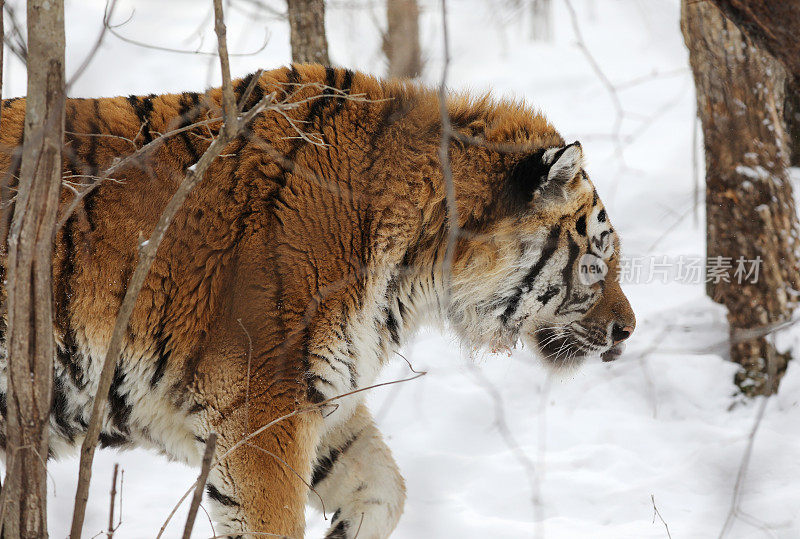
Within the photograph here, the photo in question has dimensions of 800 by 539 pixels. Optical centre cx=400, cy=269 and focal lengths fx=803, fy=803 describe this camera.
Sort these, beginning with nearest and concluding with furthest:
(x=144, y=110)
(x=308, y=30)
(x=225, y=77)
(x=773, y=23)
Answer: (x=225, y=77) < (x=773, y=23) < (x=144, y=110) < (x=308, y=30)

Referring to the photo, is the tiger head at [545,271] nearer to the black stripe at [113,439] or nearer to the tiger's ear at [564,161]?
the tiger's ear at [564,161]

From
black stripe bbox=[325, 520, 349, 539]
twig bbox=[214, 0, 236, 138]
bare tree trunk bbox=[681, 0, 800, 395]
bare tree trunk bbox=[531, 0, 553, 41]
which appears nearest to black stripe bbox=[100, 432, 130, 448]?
black stripe bbox=[325, 520, 349, 539]

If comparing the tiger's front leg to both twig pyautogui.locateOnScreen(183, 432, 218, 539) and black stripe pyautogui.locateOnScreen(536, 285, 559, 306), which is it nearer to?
black stripe pyautogui.locateOnScreen(536, 285, 559, 306)

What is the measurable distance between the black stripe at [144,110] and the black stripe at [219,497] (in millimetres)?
1245

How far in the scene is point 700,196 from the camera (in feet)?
20.2

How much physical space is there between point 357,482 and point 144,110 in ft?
5.53

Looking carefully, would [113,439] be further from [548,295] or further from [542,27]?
[542,27]

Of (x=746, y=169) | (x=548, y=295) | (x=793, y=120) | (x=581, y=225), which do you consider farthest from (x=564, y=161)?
(x=793, y=120)

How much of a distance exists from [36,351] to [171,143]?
1162mm

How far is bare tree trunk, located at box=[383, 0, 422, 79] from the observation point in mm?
8797

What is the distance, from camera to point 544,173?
2.87 meters

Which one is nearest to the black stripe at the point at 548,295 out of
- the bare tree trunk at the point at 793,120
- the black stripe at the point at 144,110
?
the black stripe at the point at 144,110

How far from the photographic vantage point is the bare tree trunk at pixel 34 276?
71.3 inches
